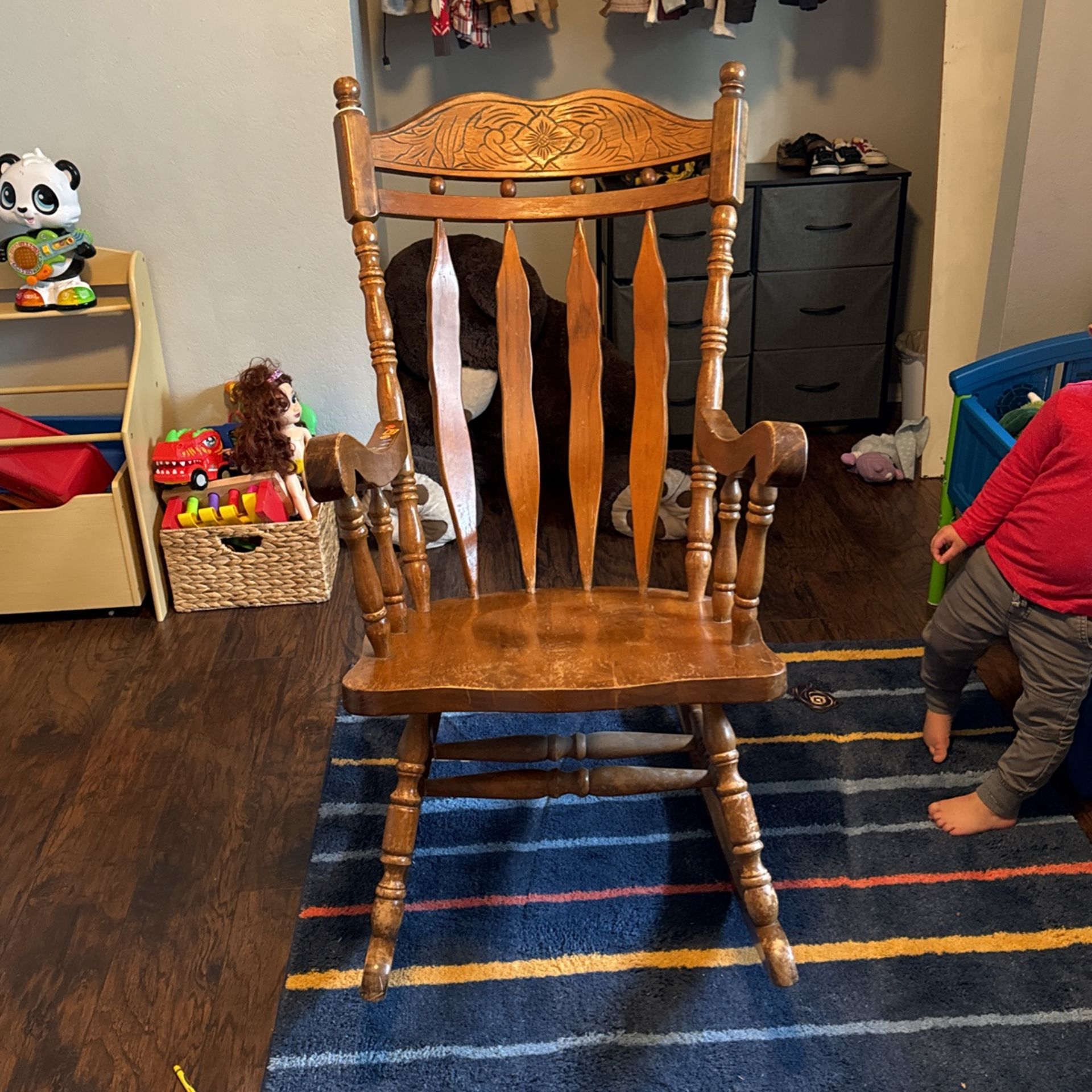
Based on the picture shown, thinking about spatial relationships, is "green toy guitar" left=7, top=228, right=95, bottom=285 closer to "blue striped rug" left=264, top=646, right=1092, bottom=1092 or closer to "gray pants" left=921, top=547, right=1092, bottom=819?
"blue striped rug" left=264, top=646, right=1092, bottom=1092

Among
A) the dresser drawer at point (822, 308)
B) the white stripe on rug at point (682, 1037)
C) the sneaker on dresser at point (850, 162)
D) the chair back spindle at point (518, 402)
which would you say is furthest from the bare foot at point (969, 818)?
the sneaker on dresser at point (850, 162)

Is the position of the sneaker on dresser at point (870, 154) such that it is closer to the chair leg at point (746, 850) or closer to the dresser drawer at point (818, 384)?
the dresser drawer at point (818, 384)

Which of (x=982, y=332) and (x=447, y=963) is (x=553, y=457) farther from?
(x=447, y=963)

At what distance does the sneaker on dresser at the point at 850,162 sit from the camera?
2836 mm

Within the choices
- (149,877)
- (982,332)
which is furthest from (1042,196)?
(149,877)

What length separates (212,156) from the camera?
7.08 feet

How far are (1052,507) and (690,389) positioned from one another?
5.34ft

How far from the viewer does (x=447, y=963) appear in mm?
1293

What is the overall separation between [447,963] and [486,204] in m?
1.00

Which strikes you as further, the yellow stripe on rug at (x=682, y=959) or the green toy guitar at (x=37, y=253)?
the green toy guitar at (x=37, y=253)

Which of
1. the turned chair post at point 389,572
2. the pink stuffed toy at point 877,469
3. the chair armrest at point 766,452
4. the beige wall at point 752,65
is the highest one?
the beige wall at point 752,65

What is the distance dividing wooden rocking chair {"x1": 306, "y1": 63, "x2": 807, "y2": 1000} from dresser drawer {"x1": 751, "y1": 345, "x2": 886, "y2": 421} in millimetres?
1599

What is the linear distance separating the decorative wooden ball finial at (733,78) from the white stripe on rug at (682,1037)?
3.79 feet

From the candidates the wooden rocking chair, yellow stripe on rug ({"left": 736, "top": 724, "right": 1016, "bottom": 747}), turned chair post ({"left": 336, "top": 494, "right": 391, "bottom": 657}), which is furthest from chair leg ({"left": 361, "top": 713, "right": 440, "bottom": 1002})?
yellow stripe on rug ({"left": 736, "top": 724, "right": 1016, "bottom": 747})
